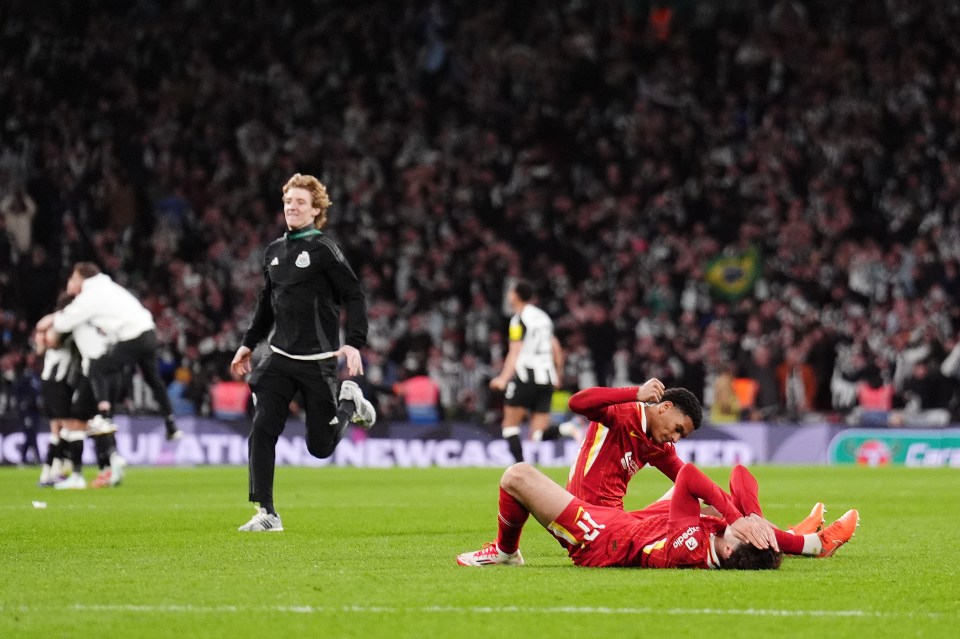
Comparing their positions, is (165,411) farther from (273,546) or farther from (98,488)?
(273,546)

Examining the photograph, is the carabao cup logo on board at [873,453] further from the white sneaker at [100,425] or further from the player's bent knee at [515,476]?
the player's bent knee at [515,476]

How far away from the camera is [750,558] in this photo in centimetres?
874

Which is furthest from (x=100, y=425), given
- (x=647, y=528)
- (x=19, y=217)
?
(x=19, y=217)

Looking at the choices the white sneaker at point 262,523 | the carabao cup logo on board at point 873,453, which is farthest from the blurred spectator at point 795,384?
the white sneaker at point 262,523

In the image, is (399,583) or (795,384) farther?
(795,384)

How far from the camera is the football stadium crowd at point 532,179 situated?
28234mm

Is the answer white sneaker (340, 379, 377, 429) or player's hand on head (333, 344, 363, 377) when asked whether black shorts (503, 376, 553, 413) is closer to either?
white sneaker (340, 379, 377, 429)

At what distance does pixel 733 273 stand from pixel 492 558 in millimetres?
22284

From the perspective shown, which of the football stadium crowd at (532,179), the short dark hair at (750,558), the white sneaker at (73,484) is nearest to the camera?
the short dark hair at (750,558)

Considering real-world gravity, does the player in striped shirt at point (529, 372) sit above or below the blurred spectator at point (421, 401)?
above

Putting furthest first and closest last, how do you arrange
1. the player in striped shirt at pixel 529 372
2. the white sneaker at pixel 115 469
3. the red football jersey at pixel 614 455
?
the player in striped shirt at pixel 529 372 < the white sneaker at pixel 115 469 < the red football jersey at pixel 614 455

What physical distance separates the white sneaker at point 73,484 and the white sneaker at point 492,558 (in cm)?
997

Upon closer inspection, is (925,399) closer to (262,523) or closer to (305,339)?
(262,523)

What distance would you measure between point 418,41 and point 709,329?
11210 mm
